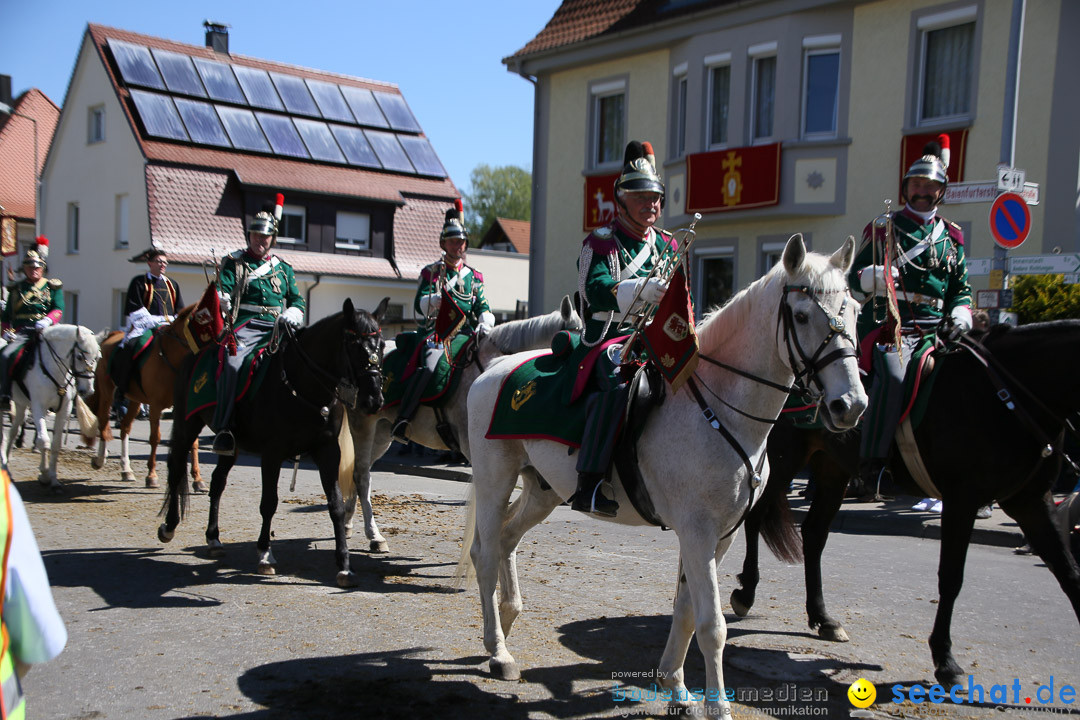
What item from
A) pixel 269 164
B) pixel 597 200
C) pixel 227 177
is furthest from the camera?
pixel 269 164

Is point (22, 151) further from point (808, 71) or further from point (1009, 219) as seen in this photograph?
point (1009, 219)

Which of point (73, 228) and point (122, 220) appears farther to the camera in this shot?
point (73, 228)

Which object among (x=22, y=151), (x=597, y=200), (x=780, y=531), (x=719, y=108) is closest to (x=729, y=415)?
(x=780, y=531)

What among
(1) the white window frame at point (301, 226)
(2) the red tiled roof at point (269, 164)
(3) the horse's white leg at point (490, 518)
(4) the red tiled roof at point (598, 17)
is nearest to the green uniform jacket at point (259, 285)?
(3) the horse's white leg at point (490, 518)

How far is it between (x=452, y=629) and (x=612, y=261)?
2.66 metres

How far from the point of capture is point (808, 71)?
16.1 metres

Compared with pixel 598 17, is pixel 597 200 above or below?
below

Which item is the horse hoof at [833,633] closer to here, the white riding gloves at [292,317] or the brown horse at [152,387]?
the white riding gloves at [292,317]

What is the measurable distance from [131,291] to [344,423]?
6663mm

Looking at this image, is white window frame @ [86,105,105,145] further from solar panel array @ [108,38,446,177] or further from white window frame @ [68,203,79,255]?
white window frame @ [68,203,79,255]

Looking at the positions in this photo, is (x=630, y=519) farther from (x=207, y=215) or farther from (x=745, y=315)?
(x=207, y=215)

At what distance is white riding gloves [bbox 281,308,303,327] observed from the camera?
795 cm

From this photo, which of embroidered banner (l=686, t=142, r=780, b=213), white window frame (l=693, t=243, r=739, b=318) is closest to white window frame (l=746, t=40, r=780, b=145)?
embroidered banner (l=686, t=142, r=780, b=213)

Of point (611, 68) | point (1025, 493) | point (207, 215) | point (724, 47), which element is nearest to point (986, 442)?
point (1025, 493)
